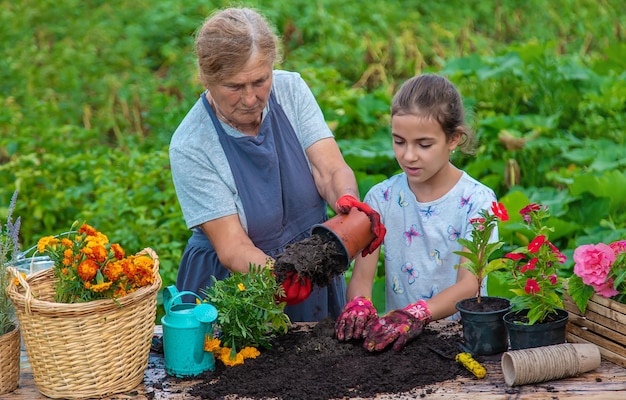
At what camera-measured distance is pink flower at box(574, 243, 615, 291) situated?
2.38m

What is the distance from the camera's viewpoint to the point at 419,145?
2.87 metres

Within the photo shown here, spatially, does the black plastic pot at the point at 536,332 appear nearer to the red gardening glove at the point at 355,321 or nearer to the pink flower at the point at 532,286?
the pink flower at the point at 532,286

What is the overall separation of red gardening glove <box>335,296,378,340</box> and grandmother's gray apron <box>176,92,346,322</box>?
512 millimetres

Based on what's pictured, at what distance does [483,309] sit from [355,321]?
0.38 m

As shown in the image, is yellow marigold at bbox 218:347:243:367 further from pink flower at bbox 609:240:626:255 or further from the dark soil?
pink flower at bbox 609:240:626:255

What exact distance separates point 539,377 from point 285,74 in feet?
4.73

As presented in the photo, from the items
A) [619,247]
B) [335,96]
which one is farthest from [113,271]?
[335,96]

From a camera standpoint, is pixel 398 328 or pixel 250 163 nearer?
pixel 398 328

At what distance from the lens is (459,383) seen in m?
2.31

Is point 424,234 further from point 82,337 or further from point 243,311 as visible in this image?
point 82,337

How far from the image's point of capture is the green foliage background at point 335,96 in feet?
15.7

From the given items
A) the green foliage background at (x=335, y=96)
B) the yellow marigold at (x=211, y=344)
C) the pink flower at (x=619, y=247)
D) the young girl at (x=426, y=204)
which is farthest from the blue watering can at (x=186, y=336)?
the green foliage background at (x=335, y=96)

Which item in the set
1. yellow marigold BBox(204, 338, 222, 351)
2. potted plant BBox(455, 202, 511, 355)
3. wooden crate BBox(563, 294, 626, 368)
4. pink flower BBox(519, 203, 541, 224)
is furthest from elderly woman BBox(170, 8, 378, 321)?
wooden crate BBox(563, 294, 626, 368)

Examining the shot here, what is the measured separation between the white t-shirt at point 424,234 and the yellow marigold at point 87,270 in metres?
1.17
